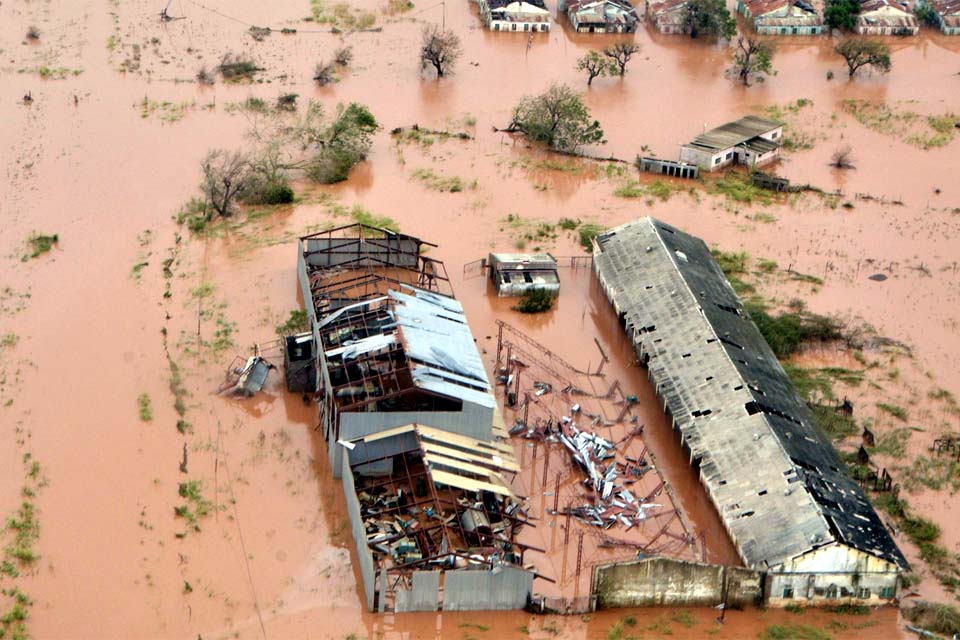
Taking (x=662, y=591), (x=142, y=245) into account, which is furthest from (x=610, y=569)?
(x=142, y=245)

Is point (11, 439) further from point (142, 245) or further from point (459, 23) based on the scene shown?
point (459, 23)

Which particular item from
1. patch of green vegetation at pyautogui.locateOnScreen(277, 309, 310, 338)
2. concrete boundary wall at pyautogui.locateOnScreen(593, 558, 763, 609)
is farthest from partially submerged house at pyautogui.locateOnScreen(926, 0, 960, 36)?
concrete boundary wall at pyautogui.locateOnScreen(593, 558, 763, 609)

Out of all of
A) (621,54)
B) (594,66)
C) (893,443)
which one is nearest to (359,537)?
(893,443)

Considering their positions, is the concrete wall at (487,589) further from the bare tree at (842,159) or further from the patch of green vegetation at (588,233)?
the bare tree at (842,159)

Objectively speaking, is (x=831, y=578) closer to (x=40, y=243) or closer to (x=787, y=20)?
(x=40, y=243)

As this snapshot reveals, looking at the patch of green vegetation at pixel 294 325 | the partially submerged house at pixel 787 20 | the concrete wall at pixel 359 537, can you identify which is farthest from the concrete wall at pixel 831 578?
the partially submerged house at pixel 787 20
